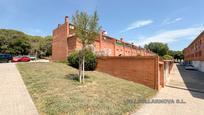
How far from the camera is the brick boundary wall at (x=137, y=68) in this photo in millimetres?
12772

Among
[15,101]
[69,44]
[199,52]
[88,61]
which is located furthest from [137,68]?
[199,52]

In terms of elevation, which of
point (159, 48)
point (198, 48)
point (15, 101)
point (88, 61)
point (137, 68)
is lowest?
point (15, 101)

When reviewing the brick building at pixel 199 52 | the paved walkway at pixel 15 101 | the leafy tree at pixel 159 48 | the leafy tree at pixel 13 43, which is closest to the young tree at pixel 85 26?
the paved walkway at pixel 15 101

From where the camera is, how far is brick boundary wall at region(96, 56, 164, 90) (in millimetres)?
12772

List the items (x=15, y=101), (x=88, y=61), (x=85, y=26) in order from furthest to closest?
(x=88, y=61) < (x=85, y=26) < (x=15, y=101)

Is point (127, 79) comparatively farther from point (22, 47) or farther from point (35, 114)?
point (22, 47)

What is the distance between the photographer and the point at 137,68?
13.7 metres

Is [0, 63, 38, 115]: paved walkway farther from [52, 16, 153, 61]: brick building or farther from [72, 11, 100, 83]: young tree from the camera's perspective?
[52, 16, 153, 61]: brick building

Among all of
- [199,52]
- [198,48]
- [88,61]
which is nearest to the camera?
[88,61]

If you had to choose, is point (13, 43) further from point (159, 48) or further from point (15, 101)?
point (159, 48)

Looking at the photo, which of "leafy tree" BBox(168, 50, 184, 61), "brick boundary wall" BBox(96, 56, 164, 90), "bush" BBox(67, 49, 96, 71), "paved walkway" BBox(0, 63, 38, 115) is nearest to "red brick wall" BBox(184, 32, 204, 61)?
"brick boundary wall" BBox(96, 56, 164, 90)

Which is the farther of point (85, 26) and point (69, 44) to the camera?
point (69, 44)

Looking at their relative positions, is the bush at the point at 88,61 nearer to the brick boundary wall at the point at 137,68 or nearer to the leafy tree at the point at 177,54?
the brick boundary wall at the point at 137,68

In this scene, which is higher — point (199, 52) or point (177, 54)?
point (177, 54)
